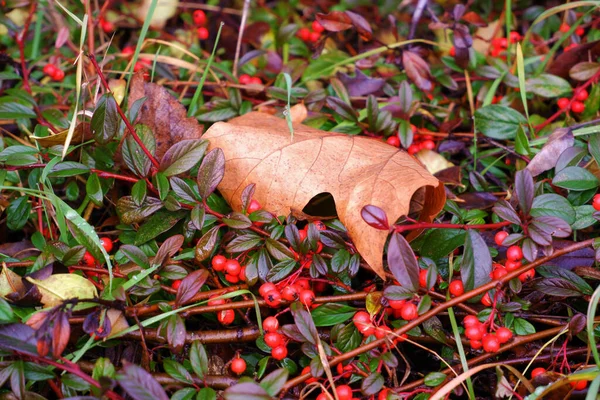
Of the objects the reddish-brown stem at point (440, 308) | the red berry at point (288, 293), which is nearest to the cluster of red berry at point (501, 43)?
the reddish-brown stem at point (440, 308)

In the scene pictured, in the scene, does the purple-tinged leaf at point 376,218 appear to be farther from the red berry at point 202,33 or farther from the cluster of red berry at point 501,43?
the red berry at point 202,33

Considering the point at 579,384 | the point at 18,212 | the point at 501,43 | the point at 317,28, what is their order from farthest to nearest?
the point at 317,28, the point at 501,43, the point at 18,212, the point at 579,384

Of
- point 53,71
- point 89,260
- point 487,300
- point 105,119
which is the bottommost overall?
point 89,260

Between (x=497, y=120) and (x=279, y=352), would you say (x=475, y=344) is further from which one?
(x=497, y=120)

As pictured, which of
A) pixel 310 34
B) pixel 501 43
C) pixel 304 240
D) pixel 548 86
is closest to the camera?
pixel 304 240

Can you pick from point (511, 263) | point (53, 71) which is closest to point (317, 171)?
point (511, 263)

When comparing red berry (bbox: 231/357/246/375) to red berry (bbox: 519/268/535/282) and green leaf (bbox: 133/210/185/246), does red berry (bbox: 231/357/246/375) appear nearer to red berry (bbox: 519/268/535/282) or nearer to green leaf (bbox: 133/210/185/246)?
green leaf (bbox: 133/210/185/246)

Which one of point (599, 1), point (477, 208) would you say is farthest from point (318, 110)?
point (599, 1)
